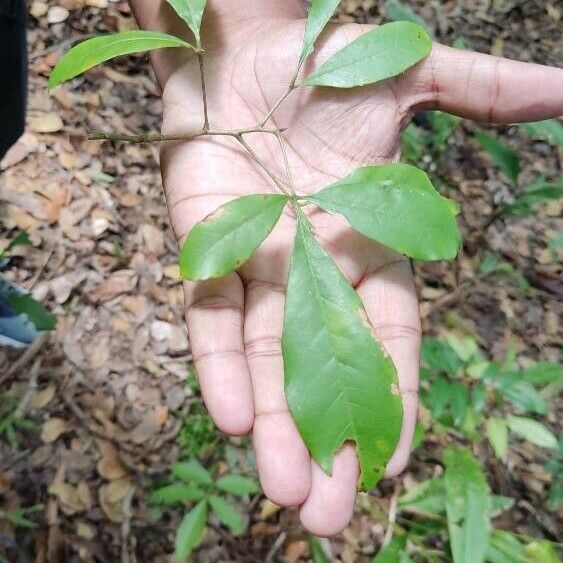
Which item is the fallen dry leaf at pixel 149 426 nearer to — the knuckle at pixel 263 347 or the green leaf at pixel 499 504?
the knuckle at pixel 263 347

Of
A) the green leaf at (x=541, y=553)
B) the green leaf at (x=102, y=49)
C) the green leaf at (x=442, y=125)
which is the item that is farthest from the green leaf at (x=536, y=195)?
the green leaf at (x=102, y=49)

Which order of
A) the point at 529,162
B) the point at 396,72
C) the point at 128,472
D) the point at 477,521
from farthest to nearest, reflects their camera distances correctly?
the point at 529,162
the point at 128,472
the point at 477,521
the point at 396,72

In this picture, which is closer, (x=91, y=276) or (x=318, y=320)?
(x=318, y=320)

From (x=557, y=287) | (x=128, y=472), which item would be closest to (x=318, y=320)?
(x=128, y=472)

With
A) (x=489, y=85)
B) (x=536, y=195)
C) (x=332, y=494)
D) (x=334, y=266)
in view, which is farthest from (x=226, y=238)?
(x=536, y=195)

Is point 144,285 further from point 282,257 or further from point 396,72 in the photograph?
point 396,72

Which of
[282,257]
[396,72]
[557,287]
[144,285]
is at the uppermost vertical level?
[396,72]

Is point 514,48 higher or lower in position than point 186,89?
lower
